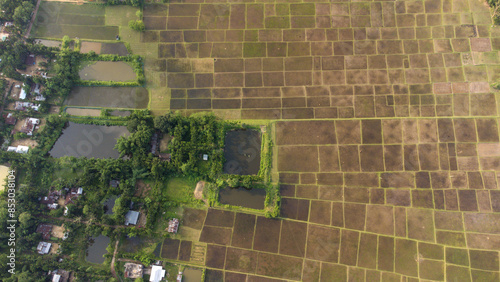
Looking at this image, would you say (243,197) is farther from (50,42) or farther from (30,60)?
(30,60)

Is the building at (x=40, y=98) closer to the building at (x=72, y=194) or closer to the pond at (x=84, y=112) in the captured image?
the pond at (x=84, y=112)

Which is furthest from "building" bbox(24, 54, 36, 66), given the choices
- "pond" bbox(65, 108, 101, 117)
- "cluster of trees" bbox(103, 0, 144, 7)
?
"cluster of trees" bbox(103, 0, 144, 7)

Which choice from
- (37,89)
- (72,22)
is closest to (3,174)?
(37,89)

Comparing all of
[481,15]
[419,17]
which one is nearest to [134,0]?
[419,17]

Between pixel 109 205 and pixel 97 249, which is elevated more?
pixel 109 205

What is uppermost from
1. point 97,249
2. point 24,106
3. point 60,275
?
point 24,106

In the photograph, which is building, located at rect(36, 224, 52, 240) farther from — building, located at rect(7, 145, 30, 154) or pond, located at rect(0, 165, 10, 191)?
building, located at rect(7, 145, 30, 154)

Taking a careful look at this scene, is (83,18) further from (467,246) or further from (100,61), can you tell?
(467,246)
